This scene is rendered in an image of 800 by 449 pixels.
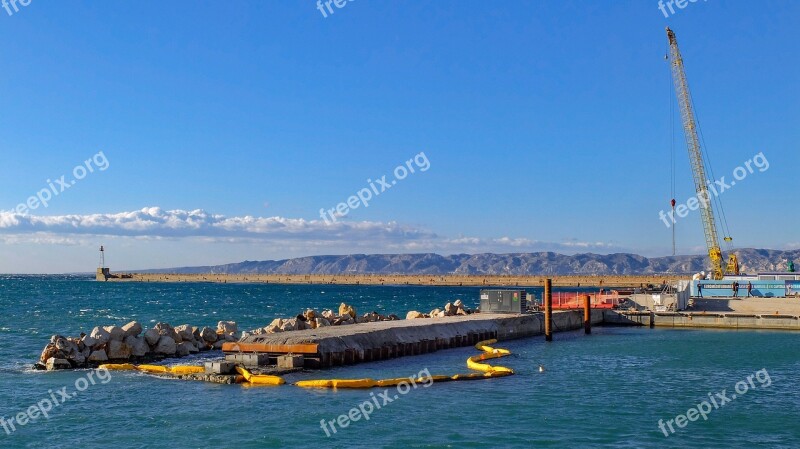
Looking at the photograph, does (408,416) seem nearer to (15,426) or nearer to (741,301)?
(15,426)

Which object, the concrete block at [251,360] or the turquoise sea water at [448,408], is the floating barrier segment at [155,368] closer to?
the turquoise sea water at [448,408]

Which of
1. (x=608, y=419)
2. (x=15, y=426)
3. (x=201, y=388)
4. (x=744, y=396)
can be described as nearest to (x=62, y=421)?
(x=15, y=426)

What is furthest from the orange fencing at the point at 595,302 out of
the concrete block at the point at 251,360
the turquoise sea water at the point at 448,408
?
the concrete block at the point at 251,360

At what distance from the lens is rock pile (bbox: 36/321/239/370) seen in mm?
34312

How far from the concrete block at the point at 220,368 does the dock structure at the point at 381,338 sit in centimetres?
222

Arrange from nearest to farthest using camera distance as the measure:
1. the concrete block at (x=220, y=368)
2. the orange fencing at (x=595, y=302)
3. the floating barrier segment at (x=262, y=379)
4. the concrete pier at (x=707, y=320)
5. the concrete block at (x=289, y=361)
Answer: the floating barrier segment at (x=262, y=379), the concrete block at (x=220, y=368), the concrete block at (x=289, y=361), the concrete pier at (x=707, y=320), the orange fencing at (x=595, y=302)

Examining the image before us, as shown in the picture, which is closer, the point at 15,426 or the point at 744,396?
the point at 15,426

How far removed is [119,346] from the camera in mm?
36094

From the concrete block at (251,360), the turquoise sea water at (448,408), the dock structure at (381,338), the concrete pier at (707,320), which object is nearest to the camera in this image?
the turquoise sea water at (448,408)

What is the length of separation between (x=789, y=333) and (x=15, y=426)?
165ft

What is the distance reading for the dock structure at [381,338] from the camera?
107 ft

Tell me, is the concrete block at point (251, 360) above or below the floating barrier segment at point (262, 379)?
above

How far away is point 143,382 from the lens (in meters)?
29.8

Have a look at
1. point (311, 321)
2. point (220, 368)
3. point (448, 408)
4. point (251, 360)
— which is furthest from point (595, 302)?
point (448, 408)
